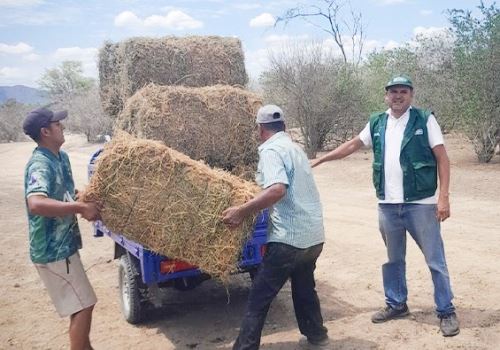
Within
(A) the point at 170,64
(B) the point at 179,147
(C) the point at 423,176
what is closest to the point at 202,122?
(B) the point at 179,147

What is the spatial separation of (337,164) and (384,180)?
12719 millimetres

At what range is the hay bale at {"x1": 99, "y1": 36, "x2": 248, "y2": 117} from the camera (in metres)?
6.25

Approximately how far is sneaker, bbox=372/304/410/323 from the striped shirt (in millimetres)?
1259

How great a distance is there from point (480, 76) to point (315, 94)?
21.8 feet

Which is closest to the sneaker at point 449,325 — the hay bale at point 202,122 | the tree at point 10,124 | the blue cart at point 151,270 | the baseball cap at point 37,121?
the blue cart at point 151,270

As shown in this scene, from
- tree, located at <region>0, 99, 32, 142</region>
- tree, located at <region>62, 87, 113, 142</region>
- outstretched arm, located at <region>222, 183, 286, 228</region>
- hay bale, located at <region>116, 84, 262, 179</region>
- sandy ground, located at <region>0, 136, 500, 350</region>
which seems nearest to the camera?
outstretched arm, located at <region>222, 183, 286, 228</region>

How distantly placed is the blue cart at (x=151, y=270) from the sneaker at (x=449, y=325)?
1584mm

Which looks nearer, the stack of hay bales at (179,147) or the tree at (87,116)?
the stack of hay bales at (179,147)

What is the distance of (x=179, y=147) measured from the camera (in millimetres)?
5387

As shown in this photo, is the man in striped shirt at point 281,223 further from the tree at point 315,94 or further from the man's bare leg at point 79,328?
the tree at point 315,94

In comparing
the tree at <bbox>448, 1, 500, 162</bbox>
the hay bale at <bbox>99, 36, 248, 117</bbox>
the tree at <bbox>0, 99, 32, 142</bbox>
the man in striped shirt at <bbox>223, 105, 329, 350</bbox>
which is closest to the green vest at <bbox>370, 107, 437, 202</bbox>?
the man in striped shirt at <bbox>223, 105, 329, 350</bbox>

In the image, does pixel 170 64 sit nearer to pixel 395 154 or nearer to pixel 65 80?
pixel 395 154

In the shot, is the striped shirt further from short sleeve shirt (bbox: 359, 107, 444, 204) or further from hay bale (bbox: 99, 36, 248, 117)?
hay bale (bbox: 99, 36, 248, 117)

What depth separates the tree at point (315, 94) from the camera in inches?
755
